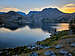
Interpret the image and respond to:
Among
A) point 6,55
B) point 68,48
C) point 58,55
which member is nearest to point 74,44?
point 68,48

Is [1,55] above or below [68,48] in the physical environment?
below

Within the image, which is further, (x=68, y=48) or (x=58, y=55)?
(x=68, y=48)

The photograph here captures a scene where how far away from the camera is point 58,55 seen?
1975 centimetres

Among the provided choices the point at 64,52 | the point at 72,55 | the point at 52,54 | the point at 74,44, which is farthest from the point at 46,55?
the point at 74,44

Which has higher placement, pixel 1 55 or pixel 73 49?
pixel 73 49

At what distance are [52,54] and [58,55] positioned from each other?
3.94 ft

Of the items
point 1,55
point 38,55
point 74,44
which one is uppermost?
point 74,44

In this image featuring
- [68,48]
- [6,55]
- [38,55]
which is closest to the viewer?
[38,55]

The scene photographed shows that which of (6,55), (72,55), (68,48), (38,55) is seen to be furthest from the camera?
(6,55)

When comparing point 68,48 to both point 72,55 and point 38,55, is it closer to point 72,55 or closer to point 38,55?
point 72,55

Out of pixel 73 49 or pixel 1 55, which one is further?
pixel 1 55

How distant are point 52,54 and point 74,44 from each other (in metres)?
6.59

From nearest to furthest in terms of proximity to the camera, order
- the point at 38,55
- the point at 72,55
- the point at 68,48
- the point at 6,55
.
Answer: the point at 72,55 → the point at 38,55 → the point at 68,48 → the point at 6,55

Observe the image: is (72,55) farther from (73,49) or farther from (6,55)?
(6,55)
